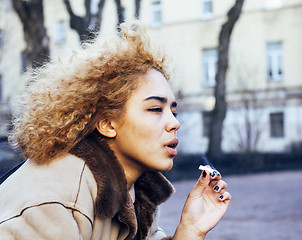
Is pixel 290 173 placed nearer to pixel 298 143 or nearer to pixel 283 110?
pixel 298 143

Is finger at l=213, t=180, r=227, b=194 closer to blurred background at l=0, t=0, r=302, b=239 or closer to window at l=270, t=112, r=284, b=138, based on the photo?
blurred background at l=0, t=0, r=302, b=239

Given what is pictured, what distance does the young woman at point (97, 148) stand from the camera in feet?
5.20

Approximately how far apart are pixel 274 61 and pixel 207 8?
180 inches

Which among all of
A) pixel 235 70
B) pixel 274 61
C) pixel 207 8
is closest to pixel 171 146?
pixel 235 70

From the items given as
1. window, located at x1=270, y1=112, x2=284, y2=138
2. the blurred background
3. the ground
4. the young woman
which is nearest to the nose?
the young woman

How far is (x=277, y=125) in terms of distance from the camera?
21.6 m

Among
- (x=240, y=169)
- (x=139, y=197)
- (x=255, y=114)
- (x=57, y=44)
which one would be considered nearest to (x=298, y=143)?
(x=255, y=114)

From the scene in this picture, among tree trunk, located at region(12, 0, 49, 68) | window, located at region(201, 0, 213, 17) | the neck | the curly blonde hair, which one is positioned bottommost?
window, located at region(201, 0, 213, 17)

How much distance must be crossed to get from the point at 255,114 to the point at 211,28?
701 cm

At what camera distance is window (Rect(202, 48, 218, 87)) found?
2295 centimetres

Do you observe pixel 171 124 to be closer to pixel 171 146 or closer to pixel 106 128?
pixel 171 146

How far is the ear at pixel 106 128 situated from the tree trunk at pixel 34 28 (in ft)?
18.0

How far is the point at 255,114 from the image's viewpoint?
1775 cm

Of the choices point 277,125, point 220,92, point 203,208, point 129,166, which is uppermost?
point 129,166
